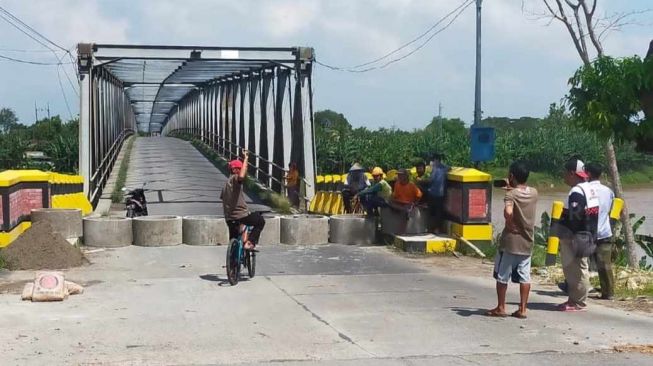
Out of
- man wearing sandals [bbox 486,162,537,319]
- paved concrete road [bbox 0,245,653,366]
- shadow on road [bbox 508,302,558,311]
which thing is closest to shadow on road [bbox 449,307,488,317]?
paved concrete road [bbox 0,245,653,366]

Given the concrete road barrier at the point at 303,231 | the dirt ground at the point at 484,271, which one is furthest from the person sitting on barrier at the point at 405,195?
the concrete road barrier at the point at 303,231

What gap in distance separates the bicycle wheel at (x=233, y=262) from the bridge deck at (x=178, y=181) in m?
10.0

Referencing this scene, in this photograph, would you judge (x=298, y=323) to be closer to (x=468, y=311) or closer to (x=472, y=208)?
(x=468, y=311)

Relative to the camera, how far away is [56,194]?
1767cm

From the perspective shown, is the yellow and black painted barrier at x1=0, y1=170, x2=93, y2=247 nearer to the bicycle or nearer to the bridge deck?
the bicycle

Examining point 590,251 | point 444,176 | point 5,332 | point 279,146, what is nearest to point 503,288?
point 590,251

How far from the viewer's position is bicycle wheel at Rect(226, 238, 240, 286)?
11.2 metres

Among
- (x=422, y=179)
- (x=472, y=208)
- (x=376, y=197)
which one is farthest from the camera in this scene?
(x=422, y=179)

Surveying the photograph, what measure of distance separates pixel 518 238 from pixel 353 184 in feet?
33.6

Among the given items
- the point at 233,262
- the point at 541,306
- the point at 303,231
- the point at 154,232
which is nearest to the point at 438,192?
the point at 303,231

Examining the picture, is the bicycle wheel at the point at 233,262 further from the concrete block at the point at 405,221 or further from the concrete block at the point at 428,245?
the concrete block at the point at 405,221

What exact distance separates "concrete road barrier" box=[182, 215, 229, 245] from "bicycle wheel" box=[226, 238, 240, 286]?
3934 mm

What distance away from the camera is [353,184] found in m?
19.2

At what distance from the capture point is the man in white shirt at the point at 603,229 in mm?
9938
